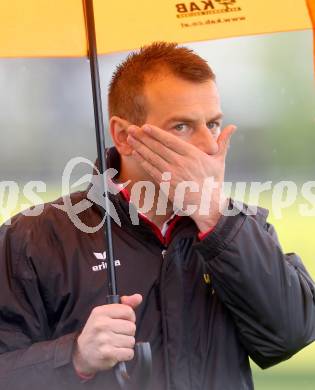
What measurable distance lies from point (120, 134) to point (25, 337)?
63 cm

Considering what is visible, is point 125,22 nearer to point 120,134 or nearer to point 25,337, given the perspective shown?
point 120,134

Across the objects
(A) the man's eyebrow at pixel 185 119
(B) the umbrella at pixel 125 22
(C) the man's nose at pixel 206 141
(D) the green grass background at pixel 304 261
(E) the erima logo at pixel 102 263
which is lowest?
(D) the green grass background at pixel 304 261

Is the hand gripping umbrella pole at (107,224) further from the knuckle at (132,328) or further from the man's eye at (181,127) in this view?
the man's eye at (181,127)

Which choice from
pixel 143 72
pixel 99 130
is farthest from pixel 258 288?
pixel 143 72

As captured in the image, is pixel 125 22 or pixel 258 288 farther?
pixel 125 22

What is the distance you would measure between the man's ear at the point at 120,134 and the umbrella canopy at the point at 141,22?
20cm

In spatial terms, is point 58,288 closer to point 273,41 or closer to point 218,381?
point 218,381

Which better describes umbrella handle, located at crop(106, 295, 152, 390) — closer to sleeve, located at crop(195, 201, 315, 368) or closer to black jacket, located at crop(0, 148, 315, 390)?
black jacket, located at crop(0, 148, 315, 390)

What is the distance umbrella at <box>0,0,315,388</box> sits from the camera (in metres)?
2.36

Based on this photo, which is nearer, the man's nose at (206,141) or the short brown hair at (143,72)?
the man's nose at (206,141)

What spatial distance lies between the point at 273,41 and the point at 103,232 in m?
7.77

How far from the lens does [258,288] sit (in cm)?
214

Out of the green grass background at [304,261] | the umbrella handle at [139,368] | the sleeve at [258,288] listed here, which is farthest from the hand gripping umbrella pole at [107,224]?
the green grass background at [304,261]

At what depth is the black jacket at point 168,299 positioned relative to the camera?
7.05ft
